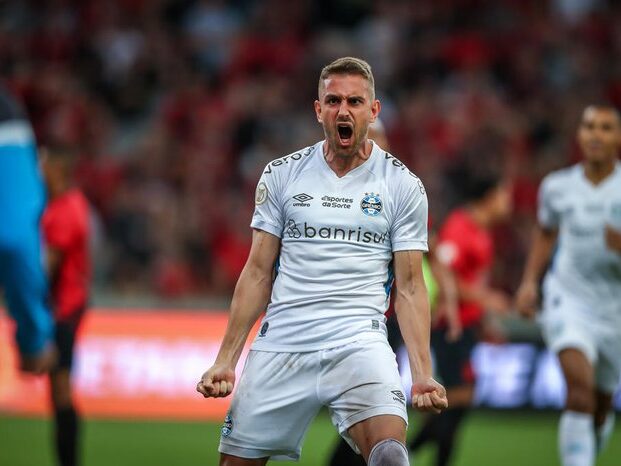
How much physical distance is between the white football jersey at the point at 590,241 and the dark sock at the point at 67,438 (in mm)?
3485

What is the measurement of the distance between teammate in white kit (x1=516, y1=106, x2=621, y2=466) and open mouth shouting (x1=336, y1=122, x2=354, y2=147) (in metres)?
2.94

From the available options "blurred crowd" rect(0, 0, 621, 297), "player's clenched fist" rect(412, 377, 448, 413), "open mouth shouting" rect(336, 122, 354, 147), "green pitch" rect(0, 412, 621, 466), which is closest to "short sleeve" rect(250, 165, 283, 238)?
"open mouth shouting" rect(336, 122, 354, 147)

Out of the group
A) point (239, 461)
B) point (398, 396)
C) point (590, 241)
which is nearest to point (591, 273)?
point (590, 241)

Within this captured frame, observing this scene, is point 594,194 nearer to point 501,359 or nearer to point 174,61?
point 501,359

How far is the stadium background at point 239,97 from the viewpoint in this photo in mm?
15852

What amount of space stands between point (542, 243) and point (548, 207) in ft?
1.04

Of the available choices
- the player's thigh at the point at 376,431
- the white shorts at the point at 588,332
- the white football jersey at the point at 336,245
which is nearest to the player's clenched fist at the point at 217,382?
the white football jersey at the point at 336,245

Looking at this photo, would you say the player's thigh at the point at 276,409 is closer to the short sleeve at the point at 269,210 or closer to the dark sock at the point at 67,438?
the short sleeve at the point at 269,210

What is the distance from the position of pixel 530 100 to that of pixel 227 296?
555cm

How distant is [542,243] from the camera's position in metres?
8.64

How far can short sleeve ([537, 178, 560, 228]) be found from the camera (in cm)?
838

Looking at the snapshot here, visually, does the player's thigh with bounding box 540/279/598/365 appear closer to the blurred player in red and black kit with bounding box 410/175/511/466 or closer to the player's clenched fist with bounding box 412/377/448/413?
the blurred player in red and black kit with bounding box 410/175/511/466

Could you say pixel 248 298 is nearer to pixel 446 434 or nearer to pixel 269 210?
pixel 269 210

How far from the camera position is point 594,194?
8.19 metres
